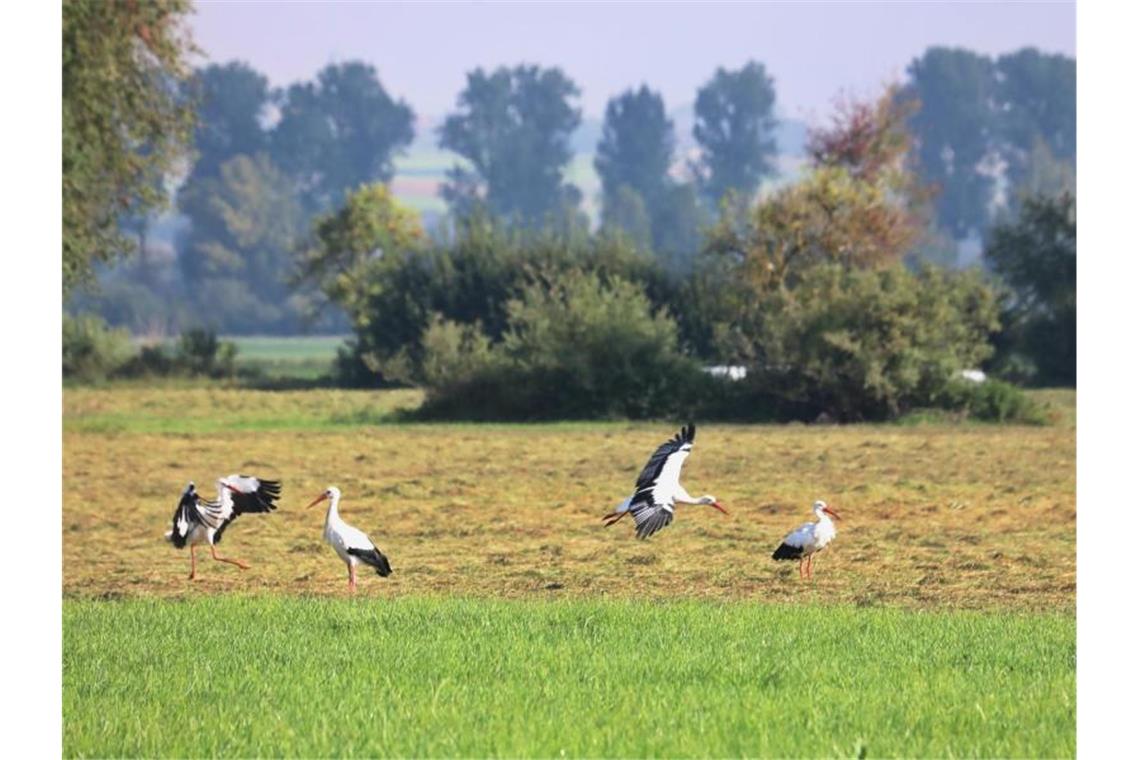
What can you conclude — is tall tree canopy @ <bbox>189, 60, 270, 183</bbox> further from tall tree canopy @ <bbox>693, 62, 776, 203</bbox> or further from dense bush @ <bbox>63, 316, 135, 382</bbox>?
dense bush @ <bbox>63, 316, 135, 382</bbox>

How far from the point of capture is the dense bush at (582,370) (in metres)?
31.8

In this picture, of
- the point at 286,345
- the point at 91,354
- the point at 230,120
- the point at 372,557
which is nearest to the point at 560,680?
the point at 372,557

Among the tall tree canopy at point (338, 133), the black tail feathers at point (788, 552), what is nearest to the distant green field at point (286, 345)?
the tall tree canopy at point (338, 133)

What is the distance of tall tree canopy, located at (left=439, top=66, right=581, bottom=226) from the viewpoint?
116 meters

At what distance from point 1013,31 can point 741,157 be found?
59.8ft

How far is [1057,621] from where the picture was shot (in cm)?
1252

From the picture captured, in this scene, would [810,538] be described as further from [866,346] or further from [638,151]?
[638,151]

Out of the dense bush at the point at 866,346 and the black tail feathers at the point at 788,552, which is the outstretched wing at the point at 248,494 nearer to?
the black tail feathers at the point at 788,552

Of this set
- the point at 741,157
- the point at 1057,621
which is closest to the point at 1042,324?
the point at 1057,621

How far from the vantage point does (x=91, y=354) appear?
44781 millimetres

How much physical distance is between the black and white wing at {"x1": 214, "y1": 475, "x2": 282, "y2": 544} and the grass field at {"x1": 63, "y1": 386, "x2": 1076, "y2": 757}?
0.64 metres

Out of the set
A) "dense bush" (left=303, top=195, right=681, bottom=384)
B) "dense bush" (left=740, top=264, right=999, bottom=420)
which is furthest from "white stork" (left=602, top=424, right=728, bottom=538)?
"dense bush" (left=303, top=195, right=681, bottom=384)

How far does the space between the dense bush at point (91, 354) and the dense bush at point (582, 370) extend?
Answer: 14095 millimetres
